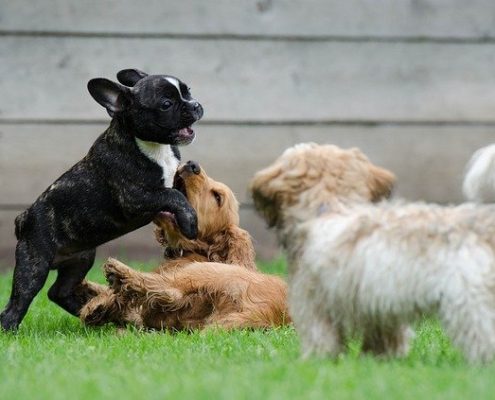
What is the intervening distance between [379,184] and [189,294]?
6.29ft

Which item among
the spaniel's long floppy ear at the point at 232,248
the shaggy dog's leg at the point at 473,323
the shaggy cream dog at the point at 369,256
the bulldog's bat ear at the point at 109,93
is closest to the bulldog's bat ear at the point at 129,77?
the bulldog's bat ear at the point at 109,93

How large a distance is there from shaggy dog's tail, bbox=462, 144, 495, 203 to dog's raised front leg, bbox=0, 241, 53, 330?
8.90ft

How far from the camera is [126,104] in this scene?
6520 mm

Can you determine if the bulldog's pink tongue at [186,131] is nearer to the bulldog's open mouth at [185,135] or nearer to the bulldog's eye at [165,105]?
the bulldog's open mouth at [185,135]

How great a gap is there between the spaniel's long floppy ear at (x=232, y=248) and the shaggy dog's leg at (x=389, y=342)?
2144mm

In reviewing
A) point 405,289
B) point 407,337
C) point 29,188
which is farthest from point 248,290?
point 29,188

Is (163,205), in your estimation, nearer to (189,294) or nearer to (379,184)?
(189,294)

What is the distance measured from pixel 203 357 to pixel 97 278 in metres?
3.77

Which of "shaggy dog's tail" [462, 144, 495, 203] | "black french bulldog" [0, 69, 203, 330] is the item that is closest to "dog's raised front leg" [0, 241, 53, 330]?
"black french bulldog" [0, 69, 203, 330]

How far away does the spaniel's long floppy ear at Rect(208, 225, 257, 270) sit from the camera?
272 inches

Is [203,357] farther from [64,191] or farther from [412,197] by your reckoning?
[412,197]

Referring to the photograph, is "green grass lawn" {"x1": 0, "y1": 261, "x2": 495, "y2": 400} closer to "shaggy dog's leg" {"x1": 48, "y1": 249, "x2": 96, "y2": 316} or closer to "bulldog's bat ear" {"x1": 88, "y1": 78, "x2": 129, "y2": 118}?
"shaggy dog's leg" {"x1": 48, "y1": 249, "x2": 96, "y2": 316}

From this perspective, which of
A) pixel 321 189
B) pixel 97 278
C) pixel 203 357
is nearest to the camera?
pixel 321 189

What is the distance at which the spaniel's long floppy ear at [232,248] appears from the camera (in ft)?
22.7
